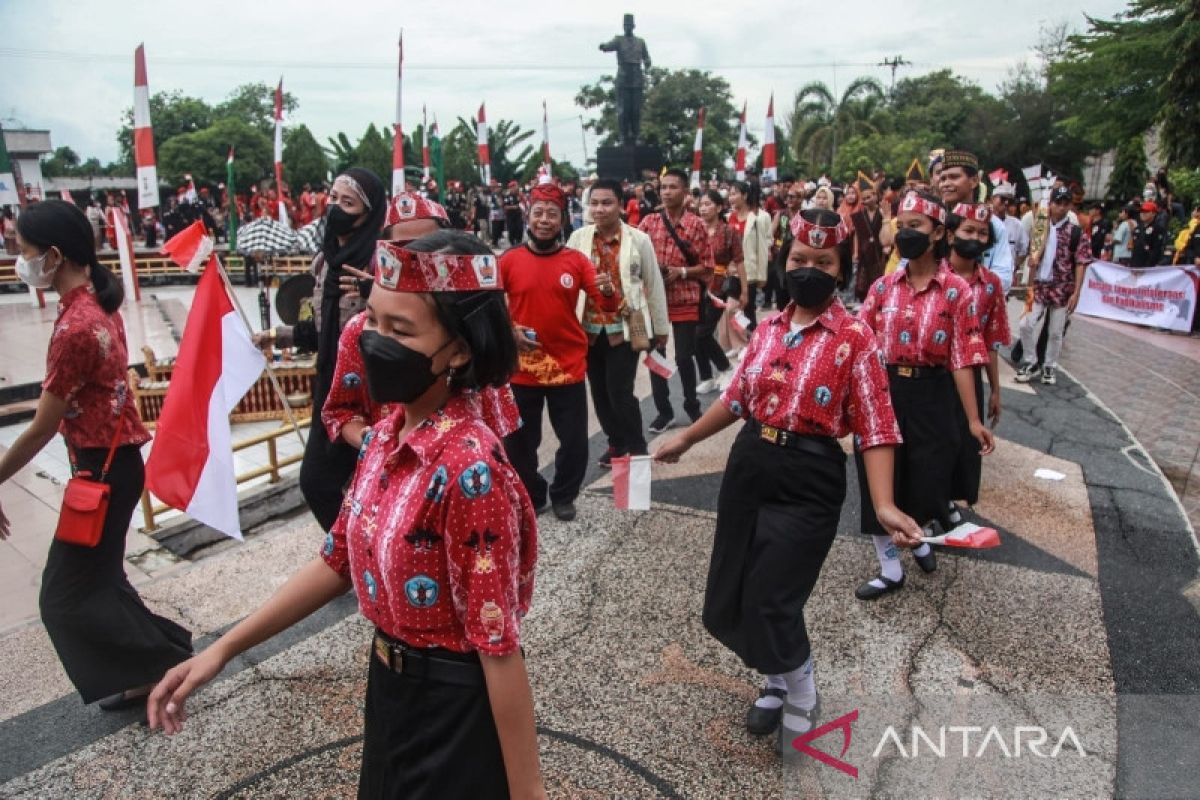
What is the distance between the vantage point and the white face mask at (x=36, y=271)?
3152 millimetres

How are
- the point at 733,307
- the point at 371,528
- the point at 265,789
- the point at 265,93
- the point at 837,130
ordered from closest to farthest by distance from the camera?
1. the point at 371,528
2. the point at 265,789
3. the point at 733,307
4. the point at 837,130
5. the point at 265,93

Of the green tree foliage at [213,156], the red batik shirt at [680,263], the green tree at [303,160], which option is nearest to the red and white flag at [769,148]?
the red batik shirt at [680,263]

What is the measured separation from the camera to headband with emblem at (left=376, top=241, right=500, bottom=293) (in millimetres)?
1633

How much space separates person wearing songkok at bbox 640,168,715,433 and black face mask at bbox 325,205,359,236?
3.44 meters

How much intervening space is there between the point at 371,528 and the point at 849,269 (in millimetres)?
2219

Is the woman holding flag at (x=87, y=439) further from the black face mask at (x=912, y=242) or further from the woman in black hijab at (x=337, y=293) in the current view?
the black face mask at (x=912, y=242)

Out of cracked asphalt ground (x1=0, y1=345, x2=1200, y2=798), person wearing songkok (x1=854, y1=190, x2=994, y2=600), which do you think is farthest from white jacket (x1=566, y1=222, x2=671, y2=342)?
person wearing songkok (x1=854, y1=190, x2=994, y2=600)

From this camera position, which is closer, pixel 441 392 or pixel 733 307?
pixel 441 392

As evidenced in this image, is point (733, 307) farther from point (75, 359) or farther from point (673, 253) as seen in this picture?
point (75, 359)

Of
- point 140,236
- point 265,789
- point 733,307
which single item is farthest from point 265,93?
point 265,789

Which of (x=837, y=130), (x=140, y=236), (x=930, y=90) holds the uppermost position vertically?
(x=930, y=90)

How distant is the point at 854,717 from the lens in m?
3.34

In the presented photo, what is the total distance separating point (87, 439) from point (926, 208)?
12.2 ft

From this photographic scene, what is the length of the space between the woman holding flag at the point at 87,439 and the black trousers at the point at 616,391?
3.00m
